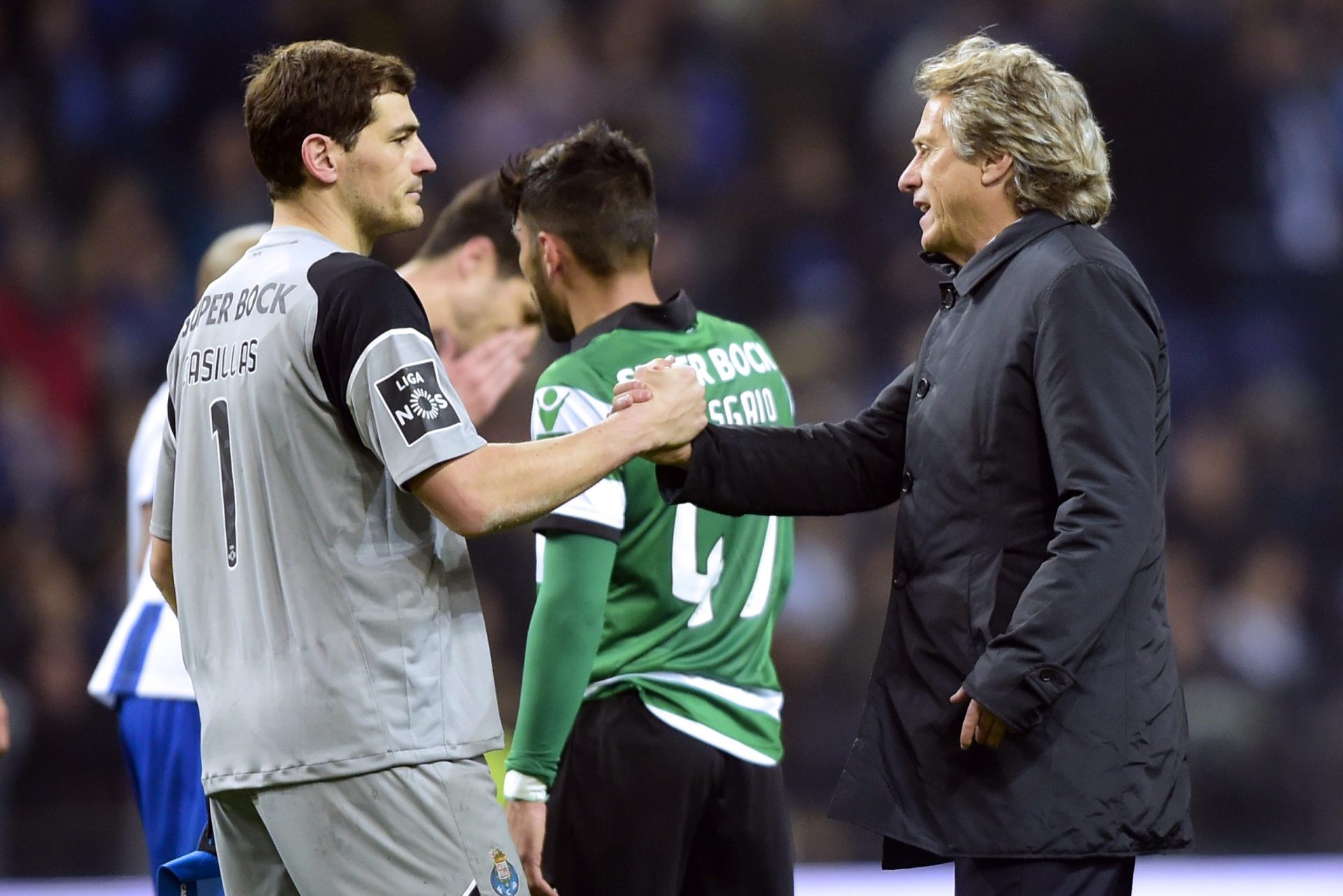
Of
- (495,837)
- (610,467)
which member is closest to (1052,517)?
(610,467)

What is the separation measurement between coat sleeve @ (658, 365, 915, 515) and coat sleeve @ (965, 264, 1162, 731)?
445 millimetres

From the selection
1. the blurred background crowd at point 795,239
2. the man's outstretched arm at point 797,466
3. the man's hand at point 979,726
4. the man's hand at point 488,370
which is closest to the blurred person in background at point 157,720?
the man's hand at point 488,370

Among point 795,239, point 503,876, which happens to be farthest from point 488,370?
point 795,239

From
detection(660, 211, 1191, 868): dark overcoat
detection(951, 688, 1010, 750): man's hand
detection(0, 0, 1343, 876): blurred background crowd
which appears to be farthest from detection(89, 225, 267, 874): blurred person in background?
detection(0, 0, 1343, 876): blurred background crowd

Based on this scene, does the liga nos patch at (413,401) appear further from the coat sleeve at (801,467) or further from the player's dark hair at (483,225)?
the player's dark hair at (483,225)

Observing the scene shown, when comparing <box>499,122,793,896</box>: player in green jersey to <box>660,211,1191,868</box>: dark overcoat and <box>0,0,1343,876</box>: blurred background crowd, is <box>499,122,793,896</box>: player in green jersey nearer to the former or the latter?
<box>660,211,1191,868</box>: dark overcoat

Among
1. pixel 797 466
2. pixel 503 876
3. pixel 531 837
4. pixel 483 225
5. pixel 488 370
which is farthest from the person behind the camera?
pixel 483 225

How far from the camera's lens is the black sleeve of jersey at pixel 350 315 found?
217 centimetres

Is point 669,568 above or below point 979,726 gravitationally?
above

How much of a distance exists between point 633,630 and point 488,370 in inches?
35.0

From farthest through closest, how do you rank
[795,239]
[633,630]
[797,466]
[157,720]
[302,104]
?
[795,239] < [157,720] < [633,630] < [797,466] < [302,104]

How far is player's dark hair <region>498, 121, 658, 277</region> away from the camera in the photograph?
10.1 feet

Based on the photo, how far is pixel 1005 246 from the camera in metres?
2.39

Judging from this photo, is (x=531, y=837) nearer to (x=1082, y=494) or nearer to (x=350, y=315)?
(x=350, y=315)
